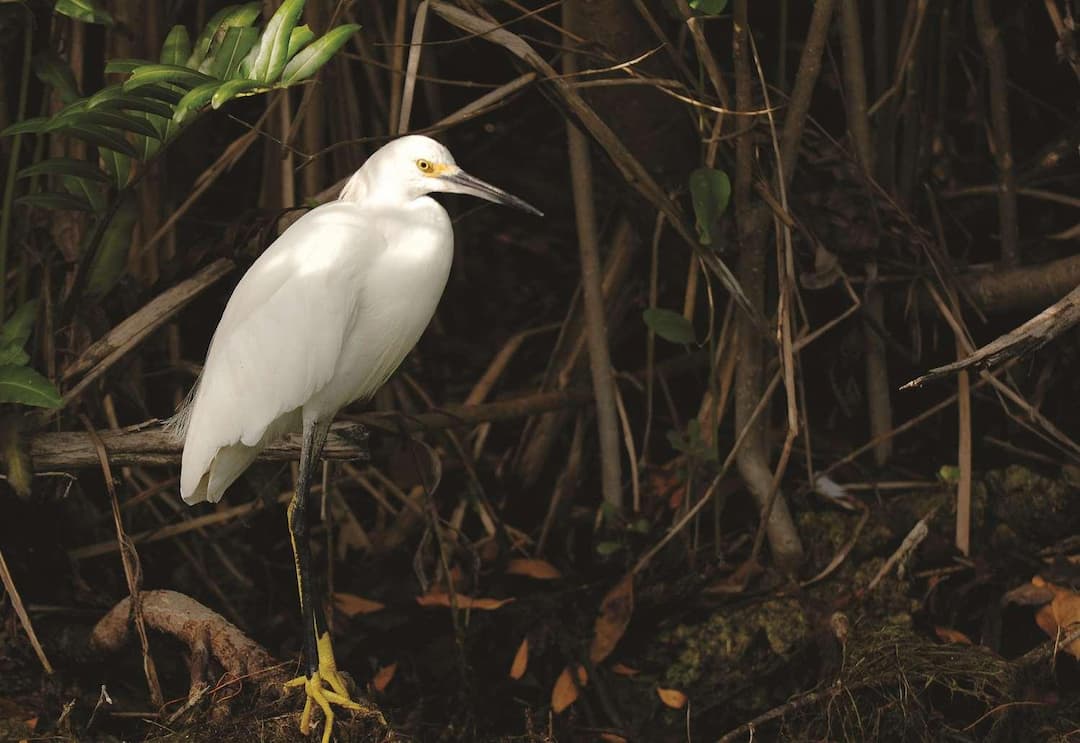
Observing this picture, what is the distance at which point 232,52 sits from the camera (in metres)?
2.22

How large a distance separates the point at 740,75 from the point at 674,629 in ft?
4.18

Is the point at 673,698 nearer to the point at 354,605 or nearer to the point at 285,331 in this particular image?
the point at 354,605

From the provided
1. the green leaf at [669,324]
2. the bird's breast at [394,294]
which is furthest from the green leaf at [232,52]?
the green leaf at [669,324]

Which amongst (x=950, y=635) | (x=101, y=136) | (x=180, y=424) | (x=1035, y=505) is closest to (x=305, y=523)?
(x=180, y=424)

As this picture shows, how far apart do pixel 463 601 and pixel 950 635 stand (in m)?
1.15

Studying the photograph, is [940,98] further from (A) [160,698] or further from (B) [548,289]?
(A) [160,698]

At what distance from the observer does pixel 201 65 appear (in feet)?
7.62

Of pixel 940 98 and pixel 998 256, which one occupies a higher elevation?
pixel 940 98

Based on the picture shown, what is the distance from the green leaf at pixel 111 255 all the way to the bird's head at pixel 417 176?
0.59m

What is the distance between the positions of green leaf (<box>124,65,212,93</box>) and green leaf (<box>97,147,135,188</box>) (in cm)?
39

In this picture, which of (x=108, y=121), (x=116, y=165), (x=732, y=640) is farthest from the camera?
(x=732, y=640)

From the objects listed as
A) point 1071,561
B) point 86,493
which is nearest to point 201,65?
point 86,493

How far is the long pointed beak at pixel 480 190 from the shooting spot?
2.27 metres

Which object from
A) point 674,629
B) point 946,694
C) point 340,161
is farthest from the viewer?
point 340,161
